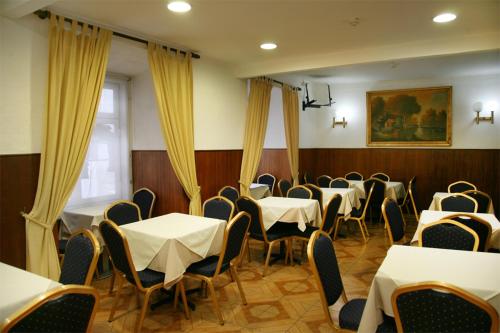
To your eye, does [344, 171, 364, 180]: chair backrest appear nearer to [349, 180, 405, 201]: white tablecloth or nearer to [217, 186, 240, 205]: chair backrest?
[349, 180, 405, 201]: white tablecloth

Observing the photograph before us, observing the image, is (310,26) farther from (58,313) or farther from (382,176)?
(382,176)

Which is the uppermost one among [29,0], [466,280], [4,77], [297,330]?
[29,0]

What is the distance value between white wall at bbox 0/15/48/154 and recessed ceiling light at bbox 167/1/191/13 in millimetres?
1119

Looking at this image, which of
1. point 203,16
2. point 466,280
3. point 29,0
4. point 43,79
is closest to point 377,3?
point 203,16

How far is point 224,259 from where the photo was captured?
9.76 feet

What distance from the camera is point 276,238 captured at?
13.4ft

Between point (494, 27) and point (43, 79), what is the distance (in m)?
4.46

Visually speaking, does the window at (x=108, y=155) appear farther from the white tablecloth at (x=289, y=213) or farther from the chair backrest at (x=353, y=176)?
the chair backrest at (x=353, y=176)

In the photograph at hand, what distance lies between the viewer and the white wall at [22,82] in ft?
9.56

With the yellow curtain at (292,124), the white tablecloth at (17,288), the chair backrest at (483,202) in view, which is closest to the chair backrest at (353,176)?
the yellow curtain at (292,124)

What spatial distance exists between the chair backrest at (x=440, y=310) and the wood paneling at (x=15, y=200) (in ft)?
9.57

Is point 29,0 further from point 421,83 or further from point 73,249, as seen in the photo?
point 421,83

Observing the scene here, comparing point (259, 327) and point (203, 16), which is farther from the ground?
point (203, 16)

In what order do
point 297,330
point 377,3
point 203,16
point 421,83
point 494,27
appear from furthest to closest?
point 421,83 → point 494,27 → point 203,16 → point 377,3 → point 297,330
